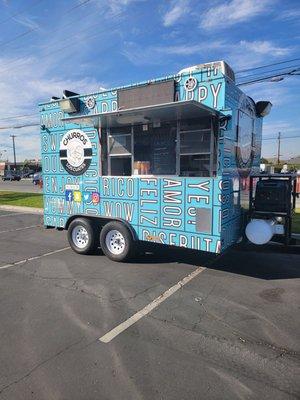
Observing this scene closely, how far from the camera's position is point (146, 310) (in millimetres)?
4727

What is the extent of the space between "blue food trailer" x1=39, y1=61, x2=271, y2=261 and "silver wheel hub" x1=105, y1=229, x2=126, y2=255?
2 centimetres

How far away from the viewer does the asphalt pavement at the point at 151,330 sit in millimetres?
3129

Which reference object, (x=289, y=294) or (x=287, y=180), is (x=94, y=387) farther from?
(x=287, y=180)

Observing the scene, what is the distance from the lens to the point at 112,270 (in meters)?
6.51

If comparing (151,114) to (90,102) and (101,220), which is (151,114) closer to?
(90,102)

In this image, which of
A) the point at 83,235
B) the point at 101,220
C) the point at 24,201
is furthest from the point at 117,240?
the point at 24,201

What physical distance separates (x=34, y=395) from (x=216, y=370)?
1694mm

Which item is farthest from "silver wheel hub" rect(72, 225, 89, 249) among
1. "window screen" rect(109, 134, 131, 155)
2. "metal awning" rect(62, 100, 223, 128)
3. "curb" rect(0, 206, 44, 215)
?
"curb" rect(0, 206, 44, 215)

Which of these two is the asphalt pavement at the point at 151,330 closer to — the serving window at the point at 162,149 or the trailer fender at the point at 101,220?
the trailer fender at the point at 101,220

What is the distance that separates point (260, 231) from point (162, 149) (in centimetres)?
235

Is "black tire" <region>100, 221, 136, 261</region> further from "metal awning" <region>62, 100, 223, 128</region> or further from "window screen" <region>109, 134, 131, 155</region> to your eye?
"metal awning" <region>62, 100, 223, 128</region>

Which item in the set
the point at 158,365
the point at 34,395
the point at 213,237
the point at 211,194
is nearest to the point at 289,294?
the point at 213,237

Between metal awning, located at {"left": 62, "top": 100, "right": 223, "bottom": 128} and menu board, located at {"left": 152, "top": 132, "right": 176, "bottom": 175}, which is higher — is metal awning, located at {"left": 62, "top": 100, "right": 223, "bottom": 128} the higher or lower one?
the higher one

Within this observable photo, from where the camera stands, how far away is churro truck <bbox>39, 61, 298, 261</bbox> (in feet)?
18.5
